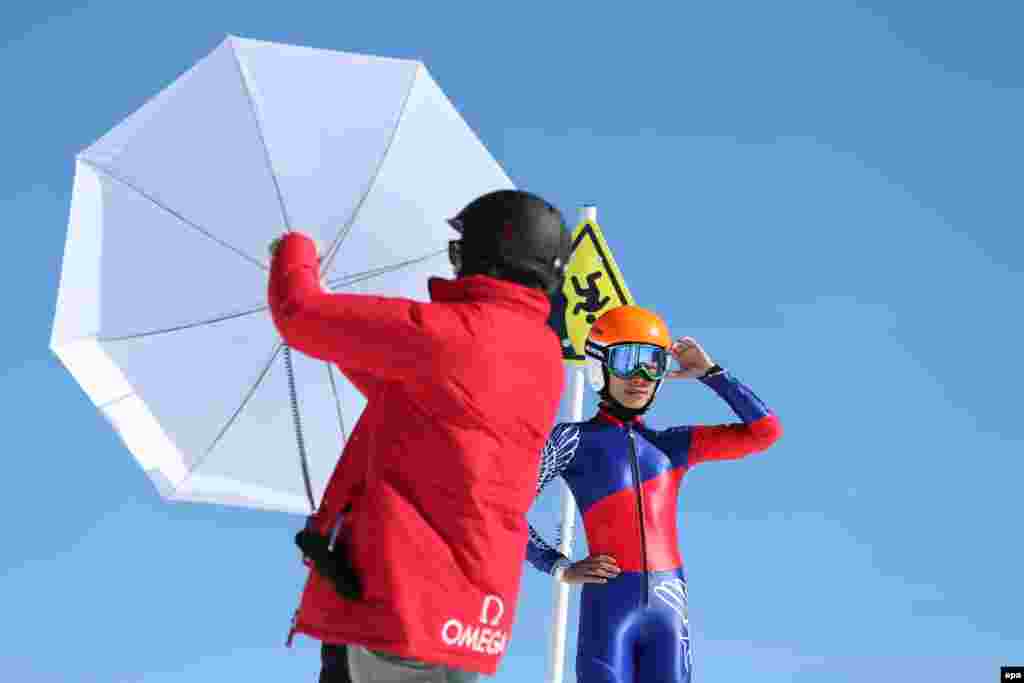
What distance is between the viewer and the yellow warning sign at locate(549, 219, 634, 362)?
23.9 ft

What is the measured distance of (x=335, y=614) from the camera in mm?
2902

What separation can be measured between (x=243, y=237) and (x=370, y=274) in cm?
41

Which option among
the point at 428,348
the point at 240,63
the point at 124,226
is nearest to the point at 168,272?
the point at 124,226

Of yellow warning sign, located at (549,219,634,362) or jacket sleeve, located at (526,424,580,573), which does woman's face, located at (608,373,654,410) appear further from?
yellow warning sign, located at (549,219,634,362)

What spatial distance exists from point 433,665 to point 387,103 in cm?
178

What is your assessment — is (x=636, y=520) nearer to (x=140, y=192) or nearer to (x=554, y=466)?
(x=554, y=466)

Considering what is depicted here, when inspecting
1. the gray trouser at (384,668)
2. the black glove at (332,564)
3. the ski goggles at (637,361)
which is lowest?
the gray trouser at (384,668)

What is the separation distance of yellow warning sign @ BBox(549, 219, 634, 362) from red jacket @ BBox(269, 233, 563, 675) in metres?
4.11

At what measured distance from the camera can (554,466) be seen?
649 centimetres

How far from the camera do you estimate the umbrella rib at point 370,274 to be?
12.1 ft

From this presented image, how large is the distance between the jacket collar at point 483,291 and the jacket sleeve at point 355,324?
170 mm

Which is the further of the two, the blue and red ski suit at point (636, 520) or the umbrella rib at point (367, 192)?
the blue and red ski suit at point (636, 520)

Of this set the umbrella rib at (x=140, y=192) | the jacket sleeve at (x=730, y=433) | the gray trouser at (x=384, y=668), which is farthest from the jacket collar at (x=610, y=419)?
the gray trouser at (x=384, y=668)

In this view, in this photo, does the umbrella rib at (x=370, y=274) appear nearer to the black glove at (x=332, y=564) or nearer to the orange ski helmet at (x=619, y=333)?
the black glove at (x=332, y=564)
